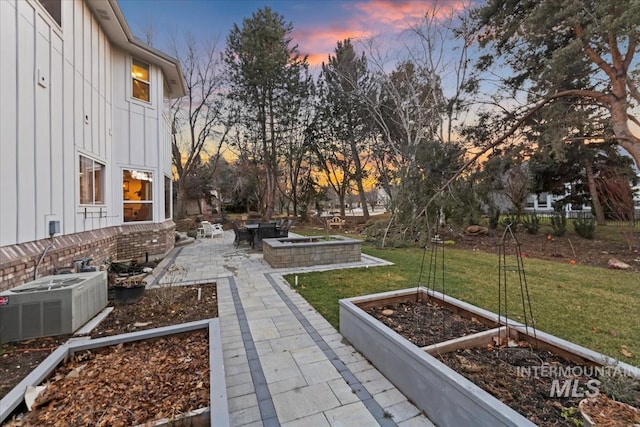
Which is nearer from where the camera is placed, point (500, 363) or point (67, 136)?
point (500, 363)

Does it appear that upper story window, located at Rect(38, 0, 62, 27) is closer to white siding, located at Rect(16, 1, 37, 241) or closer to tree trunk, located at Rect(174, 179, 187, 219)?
white siding, located at Rect(16, 1, 37, 241)

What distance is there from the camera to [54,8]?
5.09 m

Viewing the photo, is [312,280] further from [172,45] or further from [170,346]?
[172,45]

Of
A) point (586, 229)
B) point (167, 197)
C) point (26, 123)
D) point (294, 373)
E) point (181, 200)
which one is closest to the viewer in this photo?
point (294, 373)

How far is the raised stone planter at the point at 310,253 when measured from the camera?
23.9ft

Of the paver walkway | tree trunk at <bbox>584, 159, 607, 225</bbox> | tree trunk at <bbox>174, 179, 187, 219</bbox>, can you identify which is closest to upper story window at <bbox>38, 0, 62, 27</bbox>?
the paver walkway

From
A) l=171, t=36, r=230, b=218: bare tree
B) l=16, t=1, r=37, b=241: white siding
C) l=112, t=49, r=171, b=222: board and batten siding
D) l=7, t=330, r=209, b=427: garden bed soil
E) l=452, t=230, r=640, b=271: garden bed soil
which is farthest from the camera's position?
l=171, t=36, r=230, b=218: bare tree

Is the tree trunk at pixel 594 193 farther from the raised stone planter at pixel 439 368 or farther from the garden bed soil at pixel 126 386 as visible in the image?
the garden bed soil at pixel 126 386

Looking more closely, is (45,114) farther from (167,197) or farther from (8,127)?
(167,197)

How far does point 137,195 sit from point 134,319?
579 centimetres

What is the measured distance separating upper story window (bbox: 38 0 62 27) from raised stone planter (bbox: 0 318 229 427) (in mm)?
5705

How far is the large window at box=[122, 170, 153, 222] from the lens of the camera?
8295 millimetres

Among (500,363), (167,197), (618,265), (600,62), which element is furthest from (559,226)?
(167,197)

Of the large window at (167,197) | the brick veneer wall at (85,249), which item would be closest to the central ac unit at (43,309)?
the brick veneer wall at (85,249)
